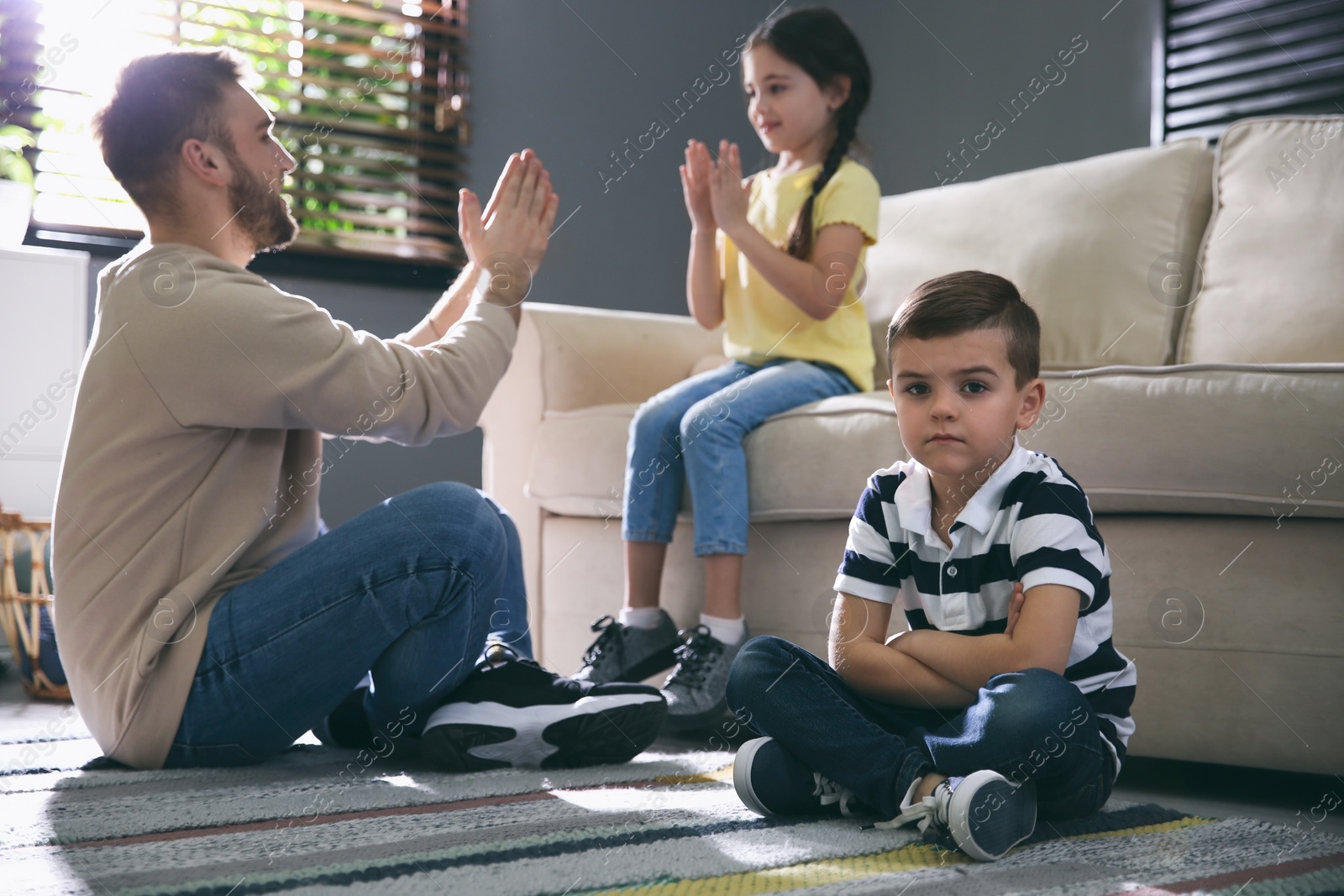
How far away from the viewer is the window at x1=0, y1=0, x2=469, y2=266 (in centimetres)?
228

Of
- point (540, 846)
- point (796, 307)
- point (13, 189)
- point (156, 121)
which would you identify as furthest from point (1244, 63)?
point (13, 189)

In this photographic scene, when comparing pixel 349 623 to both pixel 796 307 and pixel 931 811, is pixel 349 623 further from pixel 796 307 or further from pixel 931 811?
pixel 796 307

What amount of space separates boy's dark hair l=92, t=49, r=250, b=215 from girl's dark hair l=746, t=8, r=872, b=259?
2.73 ft

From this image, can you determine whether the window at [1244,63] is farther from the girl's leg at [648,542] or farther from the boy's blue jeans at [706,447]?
the girl's leg at [648,542]

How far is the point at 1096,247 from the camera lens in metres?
1.82

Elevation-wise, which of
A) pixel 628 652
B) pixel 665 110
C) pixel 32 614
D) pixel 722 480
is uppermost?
pixel 665 110

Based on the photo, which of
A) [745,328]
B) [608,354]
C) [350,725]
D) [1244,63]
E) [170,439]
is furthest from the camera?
[1244,63]

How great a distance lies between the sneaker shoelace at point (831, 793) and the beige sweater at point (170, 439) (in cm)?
52

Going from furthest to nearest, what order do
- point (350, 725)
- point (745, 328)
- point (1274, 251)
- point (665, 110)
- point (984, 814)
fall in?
point (665, 110), point (745, 328), point (1274, 251), point (350, 725), point (984, 814)

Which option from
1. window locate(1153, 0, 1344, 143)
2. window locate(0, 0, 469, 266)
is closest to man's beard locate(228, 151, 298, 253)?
window locate(0, 0, 469, 266)

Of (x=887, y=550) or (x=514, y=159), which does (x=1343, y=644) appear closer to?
(x=887, y=550)

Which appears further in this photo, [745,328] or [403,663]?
[745,328]

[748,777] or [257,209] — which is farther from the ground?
[257,209]

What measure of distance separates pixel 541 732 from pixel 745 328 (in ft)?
2.64
